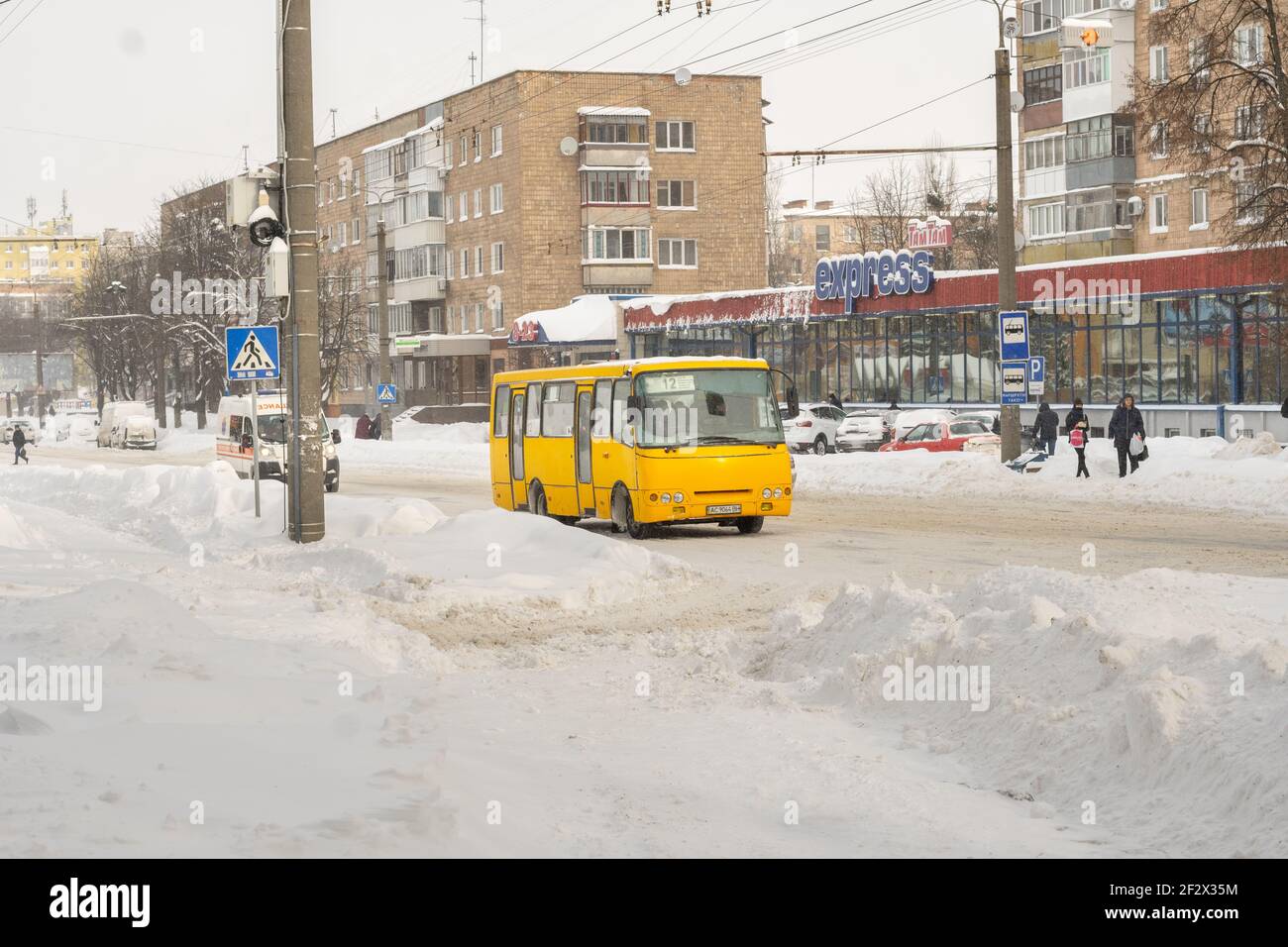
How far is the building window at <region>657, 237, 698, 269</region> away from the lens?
84812mm

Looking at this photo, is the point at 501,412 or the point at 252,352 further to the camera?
the point at 501,412

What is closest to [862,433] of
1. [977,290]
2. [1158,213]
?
[977,290]

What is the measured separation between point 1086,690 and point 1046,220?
62.6 meters

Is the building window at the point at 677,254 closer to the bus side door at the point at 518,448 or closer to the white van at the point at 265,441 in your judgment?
the white van at the point at 265,441

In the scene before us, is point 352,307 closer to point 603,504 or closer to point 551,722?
point 603,504

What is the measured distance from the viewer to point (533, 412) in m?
25.4

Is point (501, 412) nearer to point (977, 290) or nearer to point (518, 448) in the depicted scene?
point (518, 448)

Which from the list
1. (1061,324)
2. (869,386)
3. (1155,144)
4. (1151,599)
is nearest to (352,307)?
(869,386)

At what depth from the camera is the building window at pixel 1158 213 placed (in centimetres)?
6506

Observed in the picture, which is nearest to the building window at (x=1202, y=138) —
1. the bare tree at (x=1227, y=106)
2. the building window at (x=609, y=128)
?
the bare tree at (x=1227, y=106)

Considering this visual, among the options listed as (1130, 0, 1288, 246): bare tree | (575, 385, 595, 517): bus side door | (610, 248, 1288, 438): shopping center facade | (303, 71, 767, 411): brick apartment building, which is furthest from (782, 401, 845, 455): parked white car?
(303, 71, 767, 411): brick apartment building

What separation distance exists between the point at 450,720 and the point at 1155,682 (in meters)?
3.72

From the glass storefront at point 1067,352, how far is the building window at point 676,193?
19.6 m

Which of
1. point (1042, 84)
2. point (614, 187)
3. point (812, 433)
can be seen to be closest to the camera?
point (812, 433)
